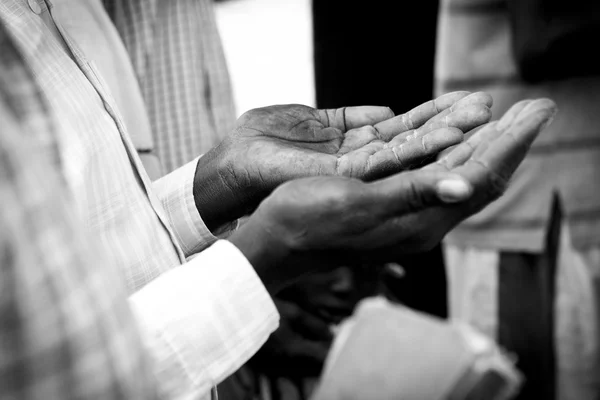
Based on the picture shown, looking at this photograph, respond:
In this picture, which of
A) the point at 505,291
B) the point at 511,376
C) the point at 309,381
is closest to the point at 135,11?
the point at 309,381

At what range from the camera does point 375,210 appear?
20.9 inches

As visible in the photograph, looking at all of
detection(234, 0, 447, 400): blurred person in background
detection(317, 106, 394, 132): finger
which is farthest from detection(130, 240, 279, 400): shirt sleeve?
detection(234, 0, 447, 400): blurred person in background

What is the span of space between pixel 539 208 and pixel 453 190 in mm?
1008

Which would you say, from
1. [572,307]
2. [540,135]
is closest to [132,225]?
[540,135]

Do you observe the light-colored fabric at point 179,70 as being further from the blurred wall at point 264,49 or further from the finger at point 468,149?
the finger at point 468,149

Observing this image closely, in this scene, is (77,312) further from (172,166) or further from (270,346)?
(270,346)

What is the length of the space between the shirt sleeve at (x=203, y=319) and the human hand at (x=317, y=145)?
0.74ft

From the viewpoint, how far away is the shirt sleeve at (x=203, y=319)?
1.57 ft

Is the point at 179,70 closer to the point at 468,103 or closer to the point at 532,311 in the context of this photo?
the point at 468,103

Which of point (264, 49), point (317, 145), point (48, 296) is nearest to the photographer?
point (48, 296)

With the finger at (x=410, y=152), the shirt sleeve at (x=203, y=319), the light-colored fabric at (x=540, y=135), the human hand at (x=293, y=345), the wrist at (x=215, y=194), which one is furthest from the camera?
the light-colored fabric at (x=540, y=135)

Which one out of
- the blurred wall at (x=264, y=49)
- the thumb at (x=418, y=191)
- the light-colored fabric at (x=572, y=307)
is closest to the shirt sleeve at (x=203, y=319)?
the thumb at (x=418, y=191)

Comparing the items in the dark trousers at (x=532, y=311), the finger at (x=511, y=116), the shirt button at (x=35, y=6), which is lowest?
the dark trousers at (x=532, y=311)

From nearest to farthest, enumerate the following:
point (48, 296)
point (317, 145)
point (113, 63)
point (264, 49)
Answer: point (48, 296), point (317, 145), point (113, 63), point (264, 49)
